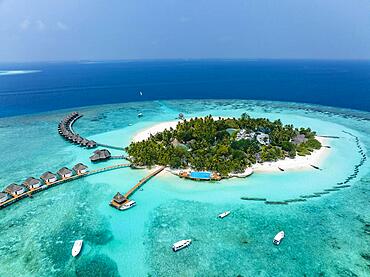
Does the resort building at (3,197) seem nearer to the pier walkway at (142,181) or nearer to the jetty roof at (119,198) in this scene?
the jetty roof at (119,198)

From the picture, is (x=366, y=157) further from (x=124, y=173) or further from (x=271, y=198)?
(x=124, y=173)

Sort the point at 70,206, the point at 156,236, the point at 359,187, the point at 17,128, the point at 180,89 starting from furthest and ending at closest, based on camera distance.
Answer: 1. the point at 180,89
2. the point at 17,128
3. the point at 359,187
4. the point at 70,206
5. the point at 156,236

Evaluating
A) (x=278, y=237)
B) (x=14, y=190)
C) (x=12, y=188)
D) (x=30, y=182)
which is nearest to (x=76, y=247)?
(x=14, y=190)

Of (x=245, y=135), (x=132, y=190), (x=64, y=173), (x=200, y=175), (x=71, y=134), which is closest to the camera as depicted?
(x=132, y=190)

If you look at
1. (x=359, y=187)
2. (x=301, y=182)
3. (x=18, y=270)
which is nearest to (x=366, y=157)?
(x=359, y=187)

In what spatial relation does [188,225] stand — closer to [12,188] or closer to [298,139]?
[12,188]

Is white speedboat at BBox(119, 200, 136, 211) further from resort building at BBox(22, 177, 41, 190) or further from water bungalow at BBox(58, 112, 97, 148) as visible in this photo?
water bungalow at BBox(58, 112, 97, 148)

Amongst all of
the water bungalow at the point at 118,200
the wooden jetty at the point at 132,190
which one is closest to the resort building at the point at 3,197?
the wooden jetty at the point at 132,190
